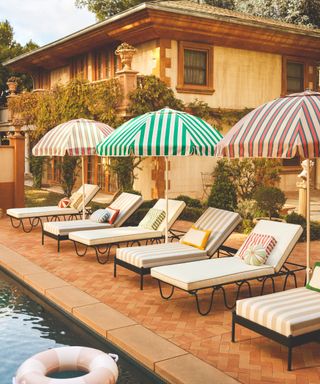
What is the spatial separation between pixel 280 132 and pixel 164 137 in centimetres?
276

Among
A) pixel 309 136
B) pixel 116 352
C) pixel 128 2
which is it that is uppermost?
pixel 128 2

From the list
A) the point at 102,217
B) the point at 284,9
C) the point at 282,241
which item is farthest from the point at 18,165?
the point at 284,9

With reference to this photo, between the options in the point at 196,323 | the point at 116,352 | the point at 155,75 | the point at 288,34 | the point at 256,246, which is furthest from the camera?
the point at 288,34

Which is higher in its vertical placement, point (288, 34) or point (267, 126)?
point (288, 34)

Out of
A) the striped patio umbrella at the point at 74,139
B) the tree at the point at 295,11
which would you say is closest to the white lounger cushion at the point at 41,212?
the striped patio umbrella at the point at 74,139

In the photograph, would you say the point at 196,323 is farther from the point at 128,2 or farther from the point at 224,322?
the point at 128,2

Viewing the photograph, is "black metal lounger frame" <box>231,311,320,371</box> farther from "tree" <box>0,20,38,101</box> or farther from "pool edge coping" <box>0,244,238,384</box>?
"tree" <box>0,20,38,101</box>

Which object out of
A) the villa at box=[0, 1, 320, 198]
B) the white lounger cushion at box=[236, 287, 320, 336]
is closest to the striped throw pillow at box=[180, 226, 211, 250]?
the white lounger cushion at box=[236, 287, 320, 336]

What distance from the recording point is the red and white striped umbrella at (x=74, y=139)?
452 inches

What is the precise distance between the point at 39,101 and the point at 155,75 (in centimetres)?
569

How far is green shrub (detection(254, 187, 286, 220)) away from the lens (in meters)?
12.8

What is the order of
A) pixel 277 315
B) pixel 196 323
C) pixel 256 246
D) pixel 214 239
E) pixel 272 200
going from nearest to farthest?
1. pixel 277 315
2. pixel 196 323
3. pixel 256 246
4. pixel 214 239
5. pixel 272 200

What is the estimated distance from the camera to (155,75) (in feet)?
62.7

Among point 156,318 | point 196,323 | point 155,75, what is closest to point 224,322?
point 196,323
